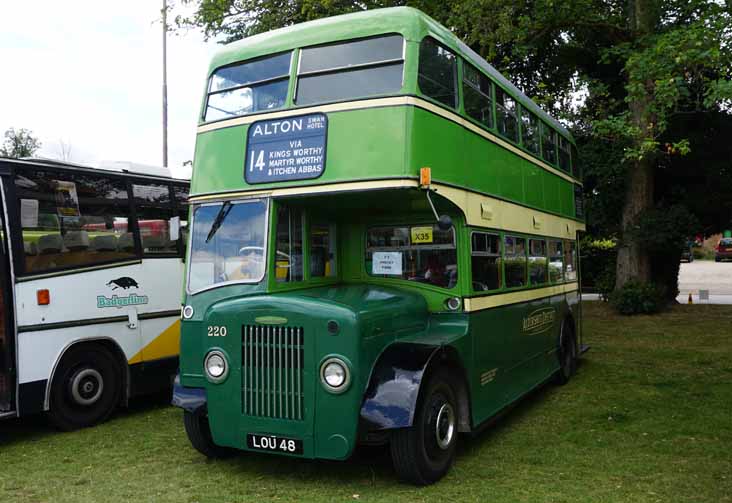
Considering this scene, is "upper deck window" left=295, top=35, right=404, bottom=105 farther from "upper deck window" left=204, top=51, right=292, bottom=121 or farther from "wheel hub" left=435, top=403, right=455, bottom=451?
"wheel hub" left=435, top=403, right=455, bottom=451

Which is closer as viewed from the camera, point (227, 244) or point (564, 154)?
point (227, 244)

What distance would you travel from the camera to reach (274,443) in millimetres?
5602

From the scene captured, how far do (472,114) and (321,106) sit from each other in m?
1.79

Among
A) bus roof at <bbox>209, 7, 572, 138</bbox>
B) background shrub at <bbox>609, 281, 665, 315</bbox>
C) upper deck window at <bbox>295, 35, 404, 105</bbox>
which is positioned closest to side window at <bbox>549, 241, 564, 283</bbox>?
bus roof at <bbox>209, 7, 572, 138</bbox>

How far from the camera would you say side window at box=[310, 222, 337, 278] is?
22.1ft

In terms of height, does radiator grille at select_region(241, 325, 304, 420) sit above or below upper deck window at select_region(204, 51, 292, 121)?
below

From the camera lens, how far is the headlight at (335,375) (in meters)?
5.43

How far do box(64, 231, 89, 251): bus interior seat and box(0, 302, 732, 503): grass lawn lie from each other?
2069mm

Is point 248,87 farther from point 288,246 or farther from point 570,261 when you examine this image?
point 570,261

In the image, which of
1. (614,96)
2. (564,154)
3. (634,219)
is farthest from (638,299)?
(564,154)

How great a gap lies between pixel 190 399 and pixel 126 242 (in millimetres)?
3156

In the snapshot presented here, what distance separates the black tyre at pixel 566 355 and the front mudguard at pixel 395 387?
17.1ft

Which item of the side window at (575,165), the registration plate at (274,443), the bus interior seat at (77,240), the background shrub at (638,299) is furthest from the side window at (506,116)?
the background shrub at (638,299)

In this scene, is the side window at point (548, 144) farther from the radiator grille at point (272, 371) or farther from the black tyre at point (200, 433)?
the black tyre at point (200, 433)
